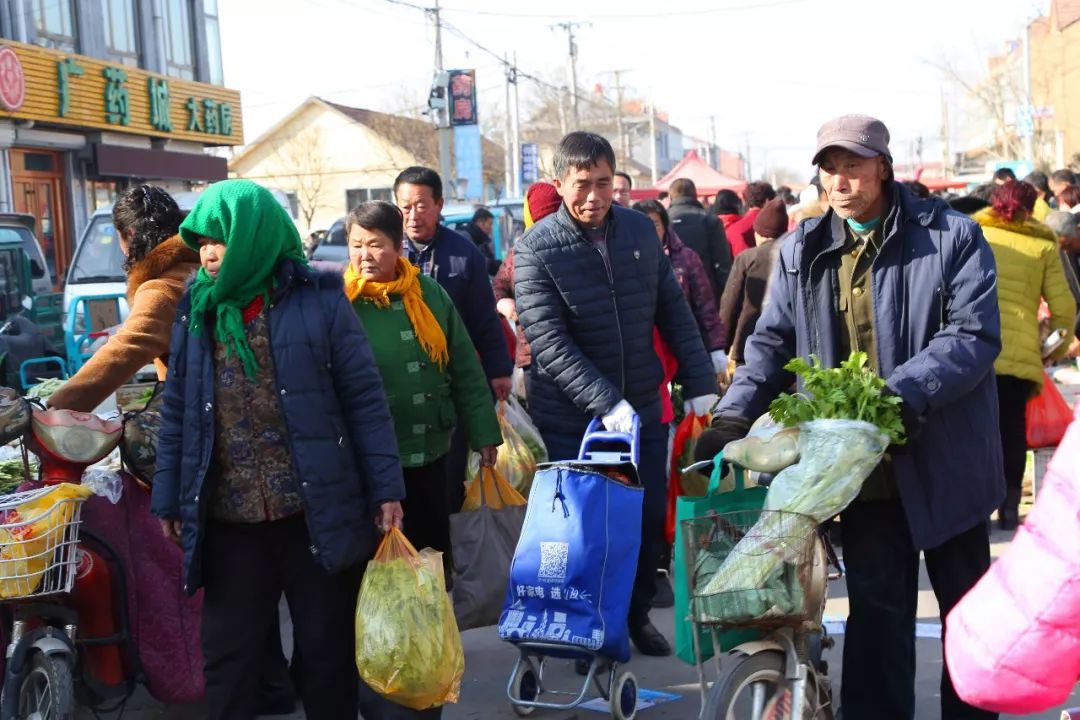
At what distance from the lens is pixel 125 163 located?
2670cm

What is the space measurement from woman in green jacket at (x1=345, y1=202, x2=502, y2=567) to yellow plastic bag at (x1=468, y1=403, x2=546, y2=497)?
988 millimetres

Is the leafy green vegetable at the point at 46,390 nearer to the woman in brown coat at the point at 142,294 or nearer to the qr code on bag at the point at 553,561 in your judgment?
the woman in brown coat at the point at 142,294

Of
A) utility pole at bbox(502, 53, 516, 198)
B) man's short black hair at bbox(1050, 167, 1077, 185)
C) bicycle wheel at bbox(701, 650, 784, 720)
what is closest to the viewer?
bicycle wheel at bbox(701, 650, 784, 720)

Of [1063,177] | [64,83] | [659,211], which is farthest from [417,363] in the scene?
[64,83]

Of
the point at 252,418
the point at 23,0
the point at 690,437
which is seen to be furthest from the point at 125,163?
the point at 252,418

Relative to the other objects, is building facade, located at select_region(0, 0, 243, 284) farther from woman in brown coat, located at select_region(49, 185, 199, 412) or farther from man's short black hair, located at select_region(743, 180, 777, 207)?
woman in brown coat, located at select_region(49, 185, 199, 412)

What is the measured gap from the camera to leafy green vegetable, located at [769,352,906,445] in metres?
3.77

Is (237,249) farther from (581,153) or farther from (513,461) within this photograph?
→ (513,461)

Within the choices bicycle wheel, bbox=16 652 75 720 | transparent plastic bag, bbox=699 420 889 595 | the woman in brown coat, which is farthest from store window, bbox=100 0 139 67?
transparent plastic bag, bbox=699 420 889 595

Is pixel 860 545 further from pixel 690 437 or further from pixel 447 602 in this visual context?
pixel 690 437

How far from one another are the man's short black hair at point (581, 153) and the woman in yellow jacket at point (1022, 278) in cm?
272

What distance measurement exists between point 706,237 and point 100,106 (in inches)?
720

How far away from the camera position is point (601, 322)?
5.57 meters

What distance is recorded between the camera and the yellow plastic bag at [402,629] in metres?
4.12
